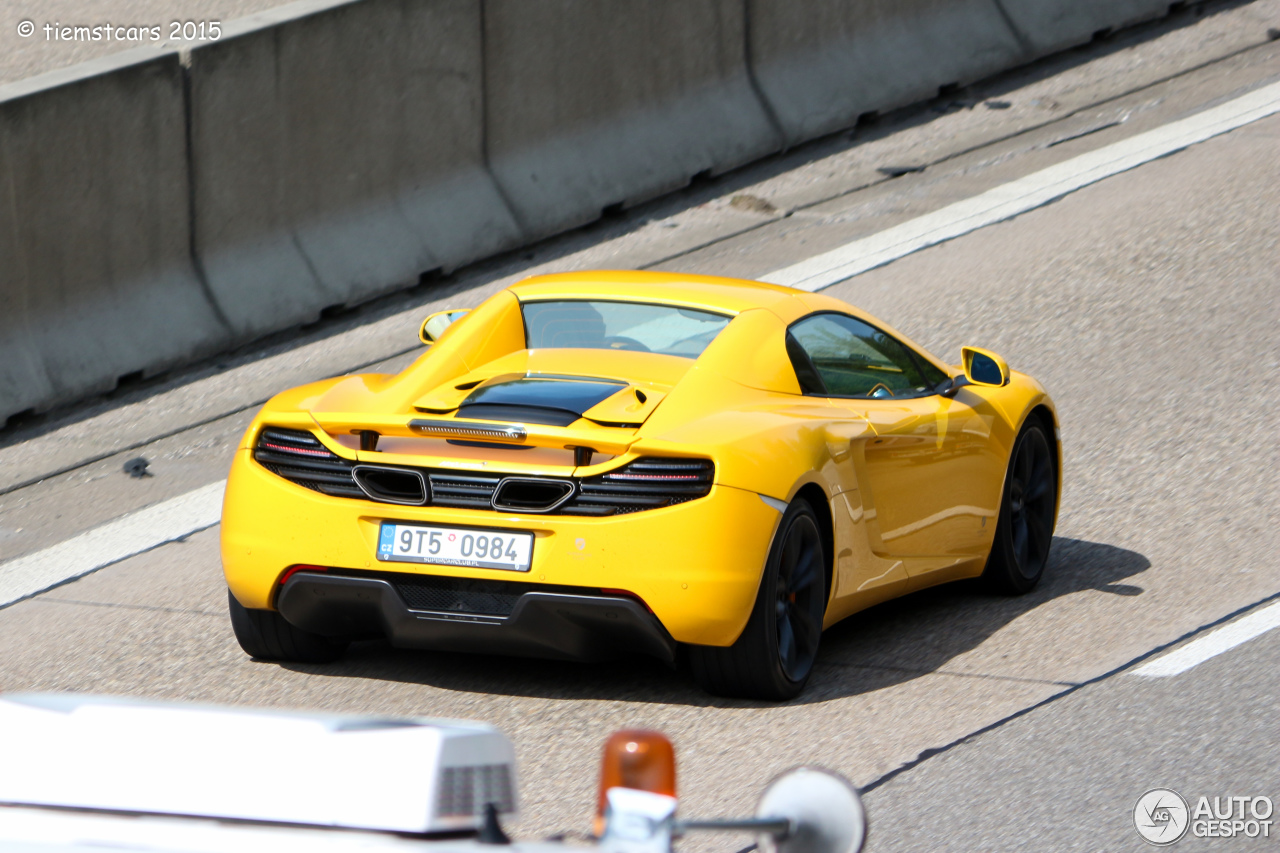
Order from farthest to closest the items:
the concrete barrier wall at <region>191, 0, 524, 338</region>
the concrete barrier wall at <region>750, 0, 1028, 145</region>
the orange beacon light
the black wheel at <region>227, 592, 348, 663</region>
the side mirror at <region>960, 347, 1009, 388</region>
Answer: the concrete barrier wall at <region>750, 0, 1028, 145</region> → the concrete barrier wall at <region>191, 0, 524, 338</region> → the side mirror at <region>960, 347, 1009, 388</region> → the black wheel at <region>227, 592, 348, 663</region> → the orange beacon light

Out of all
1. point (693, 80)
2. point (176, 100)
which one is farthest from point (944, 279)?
point (176, 100)

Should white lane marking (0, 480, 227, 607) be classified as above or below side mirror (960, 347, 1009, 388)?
below

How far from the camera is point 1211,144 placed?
14.5m

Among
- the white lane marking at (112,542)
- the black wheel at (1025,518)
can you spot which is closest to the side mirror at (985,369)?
the black wheel at (1025,518)

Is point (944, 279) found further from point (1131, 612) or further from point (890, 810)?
point (890, 810)

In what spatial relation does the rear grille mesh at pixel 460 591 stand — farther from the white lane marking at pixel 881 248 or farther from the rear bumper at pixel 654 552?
the white lane marking at pixel 881 248

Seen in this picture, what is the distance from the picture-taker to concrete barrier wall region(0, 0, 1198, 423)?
33.0ft

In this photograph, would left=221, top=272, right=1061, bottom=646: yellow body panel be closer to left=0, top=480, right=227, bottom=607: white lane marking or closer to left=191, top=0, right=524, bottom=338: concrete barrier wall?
left=0, top=480, right=227, bottom=607: white lane marking

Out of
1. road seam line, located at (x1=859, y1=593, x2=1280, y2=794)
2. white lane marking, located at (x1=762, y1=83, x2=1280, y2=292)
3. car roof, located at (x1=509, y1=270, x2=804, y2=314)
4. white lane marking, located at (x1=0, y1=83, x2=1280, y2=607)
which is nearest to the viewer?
road seam line, located at (x1=859, y1=593, x2=1280, y2=794)

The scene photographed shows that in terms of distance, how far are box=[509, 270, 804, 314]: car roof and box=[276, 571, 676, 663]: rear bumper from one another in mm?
1368

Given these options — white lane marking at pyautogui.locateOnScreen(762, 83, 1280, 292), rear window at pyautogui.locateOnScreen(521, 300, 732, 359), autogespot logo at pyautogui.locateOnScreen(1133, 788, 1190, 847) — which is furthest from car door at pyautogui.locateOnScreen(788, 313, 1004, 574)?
white lane marking at pyautogui.locateOnScreen(762, 83, 1280, 292)

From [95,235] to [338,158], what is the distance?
6.40 ft

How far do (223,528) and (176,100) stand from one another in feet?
17.0

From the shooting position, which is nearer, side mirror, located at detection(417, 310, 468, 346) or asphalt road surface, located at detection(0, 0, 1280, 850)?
asphalt road surface, located at detection(0, 0, 1280, 850)
